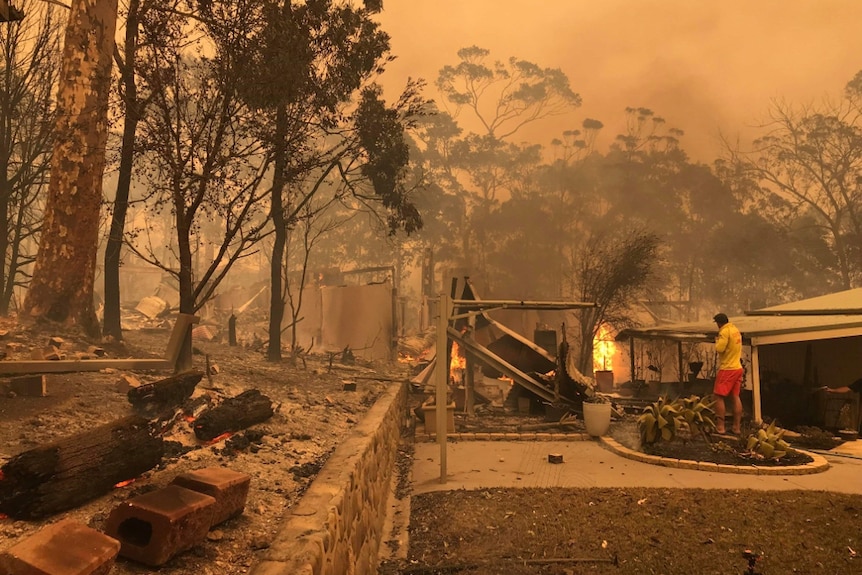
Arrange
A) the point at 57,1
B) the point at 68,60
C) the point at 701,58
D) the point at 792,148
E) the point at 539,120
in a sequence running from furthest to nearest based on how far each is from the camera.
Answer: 1. the point at 701,58
2. the point at 539,120
3. the point at 792,148
4. the point at 57,1
5. the point at 68,60

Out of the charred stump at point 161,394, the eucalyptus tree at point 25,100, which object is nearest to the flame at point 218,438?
the charred stump at point 161,394

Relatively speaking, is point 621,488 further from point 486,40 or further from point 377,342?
point 486,40

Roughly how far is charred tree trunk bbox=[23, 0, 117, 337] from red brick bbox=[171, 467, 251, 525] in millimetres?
7889

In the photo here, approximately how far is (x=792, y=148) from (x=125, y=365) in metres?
48.8

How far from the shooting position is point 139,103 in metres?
8.77

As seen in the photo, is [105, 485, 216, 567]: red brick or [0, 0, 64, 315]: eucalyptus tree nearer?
[105, 485, 216, 567]: red brick

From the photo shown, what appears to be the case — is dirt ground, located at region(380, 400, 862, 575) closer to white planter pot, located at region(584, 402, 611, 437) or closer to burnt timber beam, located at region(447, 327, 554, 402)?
white planter pot, located at region(584, 402, 611, 437)

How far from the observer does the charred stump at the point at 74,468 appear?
287 centimetres

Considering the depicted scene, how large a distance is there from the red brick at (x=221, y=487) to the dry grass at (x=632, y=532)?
7.51ft

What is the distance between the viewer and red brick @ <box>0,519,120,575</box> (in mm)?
2051

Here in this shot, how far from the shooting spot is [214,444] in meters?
5.07

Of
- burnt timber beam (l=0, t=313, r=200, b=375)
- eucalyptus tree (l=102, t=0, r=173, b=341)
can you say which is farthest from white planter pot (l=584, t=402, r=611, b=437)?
eucalyptus tree (l=102, t=0, r=173, b=341)

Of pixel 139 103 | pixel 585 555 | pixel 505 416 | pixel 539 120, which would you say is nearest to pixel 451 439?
pixel 505 416

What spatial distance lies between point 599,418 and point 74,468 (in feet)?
29.7
